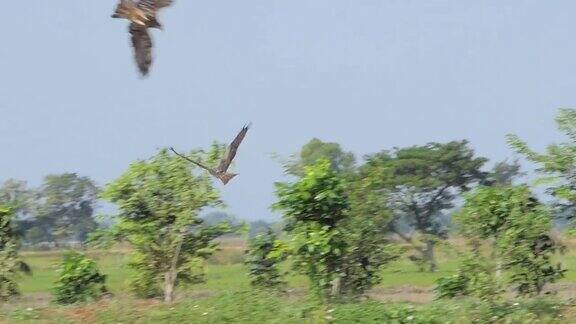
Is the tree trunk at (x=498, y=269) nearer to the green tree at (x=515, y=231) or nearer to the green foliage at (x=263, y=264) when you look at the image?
the green tree at (x=515, y=231)

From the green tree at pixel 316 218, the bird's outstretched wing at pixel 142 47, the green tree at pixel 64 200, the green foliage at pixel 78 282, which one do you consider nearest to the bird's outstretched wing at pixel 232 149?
the bird's outstretched wing at pixel 142 47

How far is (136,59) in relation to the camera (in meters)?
5.41

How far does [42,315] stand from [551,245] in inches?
247

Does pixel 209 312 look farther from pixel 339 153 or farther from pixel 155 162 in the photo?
pixel 339 153

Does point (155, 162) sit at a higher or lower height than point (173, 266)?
higher

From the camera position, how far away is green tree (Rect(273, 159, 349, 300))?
418 inches

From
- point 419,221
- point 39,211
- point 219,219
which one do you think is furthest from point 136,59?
point 39,211

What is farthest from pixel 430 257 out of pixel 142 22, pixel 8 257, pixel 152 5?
pixel 152 5

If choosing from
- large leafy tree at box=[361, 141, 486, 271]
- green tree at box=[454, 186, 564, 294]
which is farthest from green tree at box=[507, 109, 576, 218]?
large leafy tree at box=[361, 141, 486, 271]

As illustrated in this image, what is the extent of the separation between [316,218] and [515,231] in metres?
2.37

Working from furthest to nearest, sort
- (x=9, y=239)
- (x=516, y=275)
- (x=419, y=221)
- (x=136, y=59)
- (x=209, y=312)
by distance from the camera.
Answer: (x=419, y=221), (x=9, y=239), (x=516, y=275), (x=209, y=312), (x=136, y=59)

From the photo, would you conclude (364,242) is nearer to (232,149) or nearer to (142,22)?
(232,149)

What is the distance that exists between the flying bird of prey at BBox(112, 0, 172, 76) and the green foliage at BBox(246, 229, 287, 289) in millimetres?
9145

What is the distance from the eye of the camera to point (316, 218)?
10.9m
